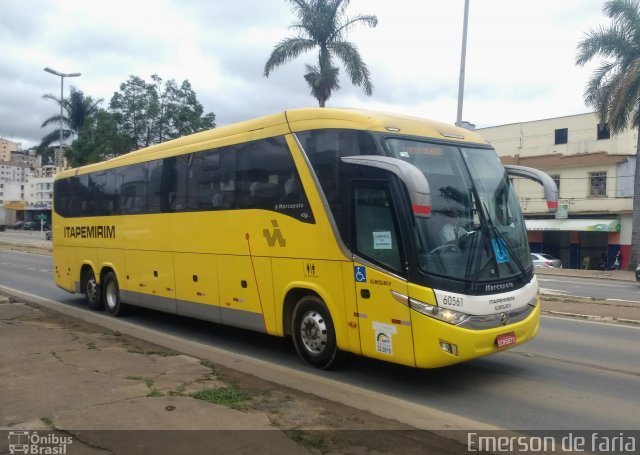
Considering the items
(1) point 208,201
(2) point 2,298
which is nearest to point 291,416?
(1) point 208,201

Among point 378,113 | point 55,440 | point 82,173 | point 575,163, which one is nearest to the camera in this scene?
point 55,440

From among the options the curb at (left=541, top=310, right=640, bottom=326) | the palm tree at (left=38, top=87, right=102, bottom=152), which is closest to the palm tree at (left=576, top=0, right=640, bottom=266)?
the curb at (left=541, top=310, right=640, bottom=326)

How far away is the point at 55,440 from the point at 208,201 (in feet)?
16.0

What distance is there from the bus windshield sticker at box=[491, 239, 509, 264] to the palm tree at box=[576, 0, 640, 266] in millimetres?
21415

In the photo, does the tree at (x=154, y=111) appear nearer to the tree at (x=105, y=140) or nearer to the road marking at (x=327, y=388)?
the tree at (x=105, y=140)

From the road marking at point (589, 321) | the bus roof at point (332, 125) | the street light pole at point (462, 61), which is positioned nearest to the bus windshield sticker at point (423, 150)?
the bus roof at point (332, 125)

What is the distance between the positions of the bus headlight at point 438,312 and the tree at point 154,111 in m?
24.8

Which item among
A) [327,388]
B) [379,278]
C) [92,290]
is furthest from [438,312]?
[92,290]

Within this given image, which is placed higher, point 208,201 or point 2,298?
point 208,201

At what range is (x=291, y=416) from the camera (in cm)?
522

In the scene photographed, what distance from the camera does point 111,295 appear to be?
1189 centimetres

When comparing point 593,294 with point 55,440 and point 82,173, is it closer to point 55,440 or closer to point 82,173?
point 82,173

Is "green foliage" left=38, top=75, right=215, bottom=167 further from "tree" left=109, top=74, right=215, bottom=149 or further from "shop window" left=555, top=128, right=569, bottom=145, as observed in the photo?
"shop window" left=555, top=128, right=569, bottom=145

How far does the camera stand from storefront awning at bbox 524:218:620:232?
104ft
